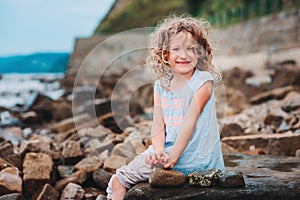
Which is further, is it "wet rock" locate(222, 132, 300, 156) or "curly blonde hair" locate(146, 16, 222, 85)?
"wet rock" locate(222, 132, 300, 156)

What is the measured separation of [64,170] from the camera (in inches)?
123

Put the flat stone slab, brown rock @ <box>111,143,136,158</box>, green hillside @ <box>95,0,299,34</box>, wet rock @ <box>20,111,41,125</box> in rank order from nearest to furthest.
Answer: the flat stone slab, brown rock @ <box>111,143,136,158</box>, wet rock @ <box>20,111,41,125</box>, green hillside @ <box>95,0,299,34</box>

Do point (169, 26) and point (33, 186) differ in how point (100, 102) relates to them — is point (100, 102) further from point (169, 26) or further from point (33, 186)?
point (169, 26)

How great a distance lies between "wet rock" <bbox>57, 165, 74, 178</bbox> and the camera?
10.1ft

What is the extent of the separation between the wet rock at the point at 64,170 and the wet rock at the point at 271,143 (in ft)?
4.03

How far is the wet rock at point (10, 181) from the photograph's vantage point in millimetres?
2654

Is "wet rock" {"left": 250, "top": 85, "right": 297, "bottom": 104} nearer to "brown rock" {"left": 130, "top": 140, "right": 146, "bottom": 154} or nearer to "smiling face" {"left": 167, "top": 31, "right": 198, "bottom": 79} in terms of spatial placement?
"brown rock" {"left": 130, "top": 140, "right": 146, "bottom": 154}

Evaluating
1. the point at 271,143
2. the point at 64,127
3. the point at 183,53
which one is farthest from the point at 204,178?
the point at 64,127

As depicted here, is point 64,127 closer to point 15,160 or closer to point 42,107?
point 42,107

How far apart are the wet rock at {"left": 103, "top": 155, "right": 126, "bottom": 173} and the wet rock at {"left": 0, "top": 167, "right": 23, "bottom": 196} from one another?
21.6 inches

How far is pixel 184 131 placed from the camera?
6.59 feet

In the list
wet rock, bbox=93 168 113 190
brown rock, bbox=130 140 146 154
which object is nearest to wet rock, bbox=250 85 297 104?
brown rock, bbox=130 140 146 154

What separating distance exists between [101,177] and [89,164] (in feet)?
0.72

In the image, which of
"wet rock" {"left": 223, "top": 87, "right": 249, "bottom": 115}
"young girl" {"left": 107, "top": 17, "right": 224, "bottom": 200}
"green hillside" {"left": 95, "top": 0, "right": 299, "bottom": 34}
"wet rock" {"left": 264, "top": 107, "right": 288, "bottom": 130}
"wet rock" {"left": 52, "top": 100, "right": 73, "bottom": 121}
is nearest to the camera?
"young girl" {"left": 107, "top": 17, "right": 224, "bottom": 200}
